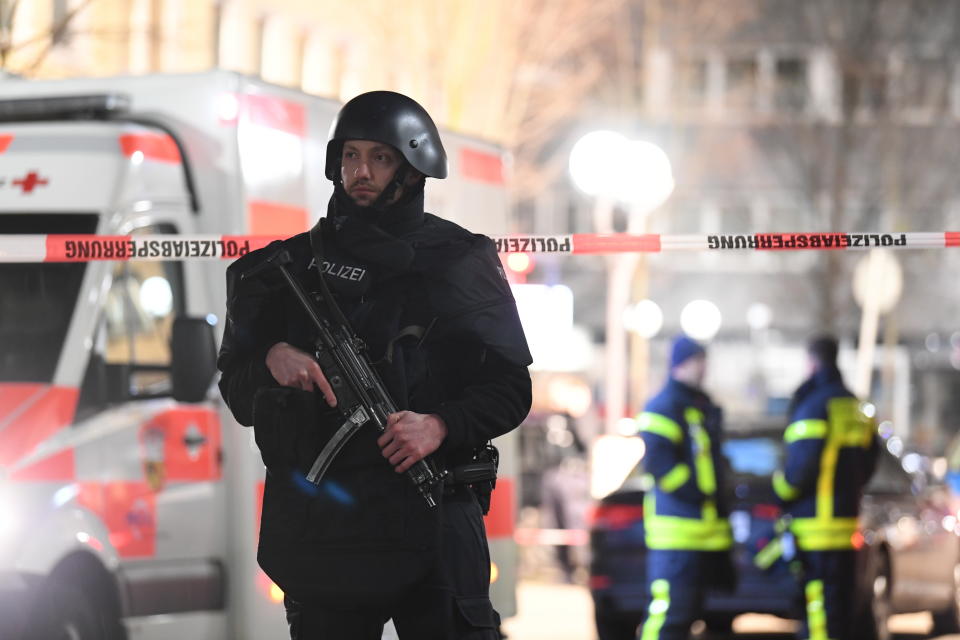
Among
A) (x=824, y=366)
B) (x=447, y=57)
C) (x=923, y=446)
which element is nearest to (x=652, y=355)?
(x=923, y=446)

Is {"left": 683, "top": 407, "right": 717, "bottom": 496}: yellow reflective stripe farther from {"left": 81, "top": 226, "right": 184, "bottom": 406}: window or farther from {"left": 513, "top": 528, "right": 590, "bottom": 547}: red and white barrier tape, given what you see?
{"left": 513, "top": 528, "right": 590, "bottom": 547}: red and white barrier tape

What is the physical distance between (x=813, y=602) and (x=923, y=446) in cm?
2752

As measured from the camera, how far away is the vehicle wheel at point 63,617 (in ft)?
23.4

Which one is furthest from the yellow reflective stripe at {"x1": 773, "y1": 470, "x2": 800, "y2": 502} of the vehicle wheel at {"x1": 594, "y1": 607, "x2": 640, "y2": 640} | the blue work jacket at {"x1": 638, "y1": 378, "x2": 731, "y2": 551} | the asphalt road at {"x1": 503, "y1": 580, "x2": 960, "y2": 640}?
the asphalt road at {"x1": 503, "y1": 580, "x2": 960, "y2": 640}

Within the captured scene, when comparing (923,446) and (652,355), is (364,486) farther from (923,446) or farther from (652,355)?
(652,355)

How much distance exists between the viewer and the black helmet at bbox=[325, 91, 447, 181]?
14.3ft

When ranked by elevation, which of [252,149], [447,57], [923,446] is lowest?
[923,446]

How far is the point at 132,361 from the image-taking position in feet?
24.6

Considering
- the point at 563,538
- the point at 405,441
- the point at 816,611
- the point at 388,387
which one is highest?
the point at 388,387

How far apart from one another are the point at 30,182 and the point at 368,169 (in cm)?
346

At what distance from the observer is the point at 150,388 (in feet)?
24.7

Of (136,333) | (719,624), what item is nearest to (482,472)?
(136,333)

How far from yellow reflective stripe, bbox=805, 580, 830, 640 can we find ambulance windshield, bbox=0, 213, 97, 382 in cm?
386

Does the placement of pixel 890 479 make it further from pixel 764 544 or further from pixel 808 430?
pixel 808 430
